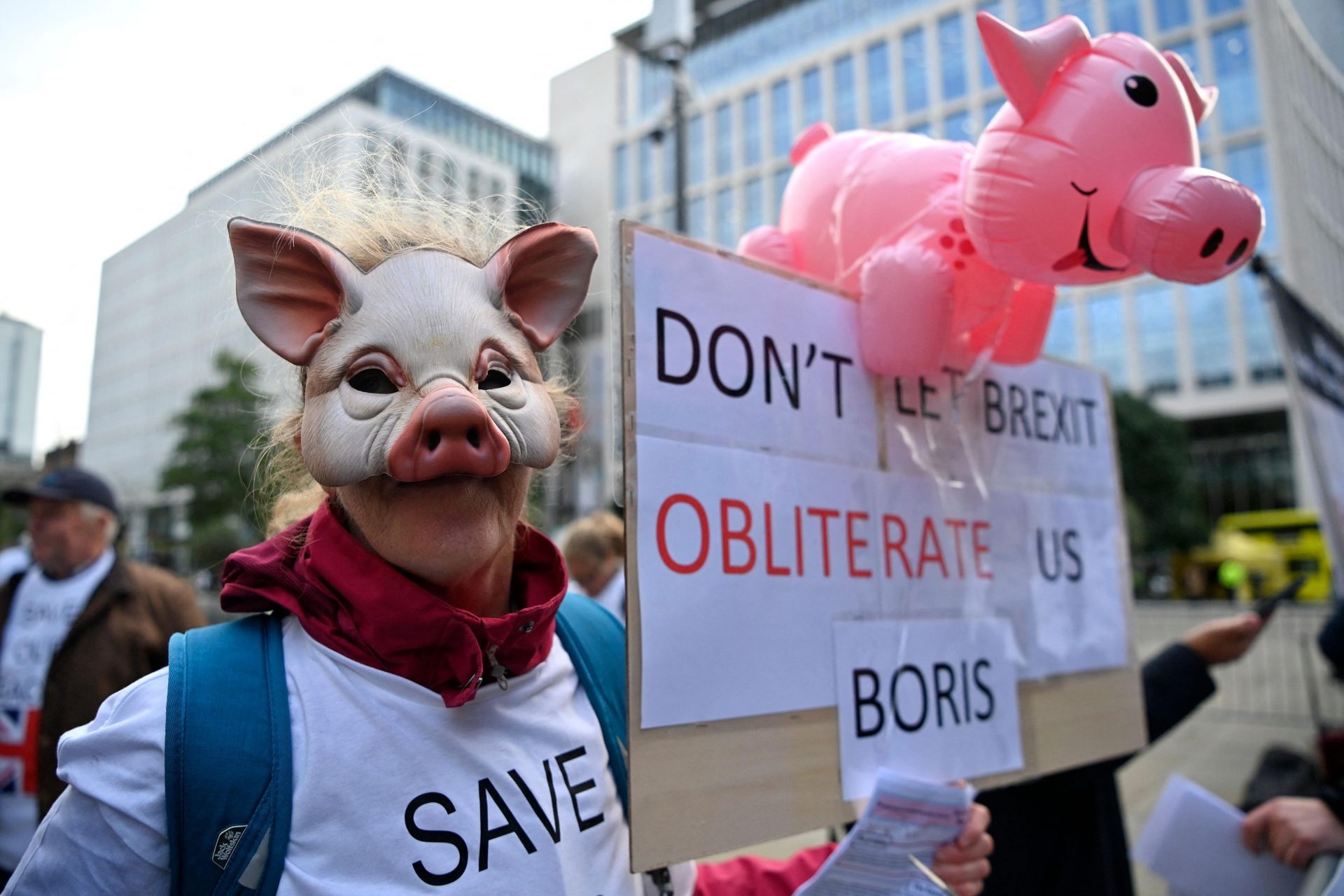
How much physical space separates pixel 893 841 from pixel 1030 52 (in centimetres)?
150

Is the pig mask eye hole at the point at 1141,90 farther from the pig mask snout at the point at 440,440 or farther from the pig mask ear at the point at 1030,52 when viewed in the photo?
the pig mask snout at the point at 440,440

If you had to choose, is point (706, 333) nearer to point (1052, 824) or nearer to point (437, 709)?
point (437, 709)

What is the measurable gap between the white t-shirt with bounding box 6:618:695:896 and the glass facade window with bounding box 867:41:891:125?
2740 centimetres

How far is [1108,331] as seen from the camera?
118ft

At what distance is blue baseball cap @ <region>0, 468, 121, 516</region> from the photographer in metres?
3.18

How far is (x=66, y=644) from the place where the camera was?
2836 mm

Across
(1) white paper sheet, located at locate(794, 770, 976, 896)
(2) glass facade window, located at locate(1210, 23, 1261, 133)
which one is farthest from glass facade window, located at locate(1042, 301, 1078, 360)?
(1) white paper sheet, located at locate(794, 770, 976, 896)

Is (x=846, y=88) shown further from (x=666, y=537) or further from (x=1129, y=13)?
(x=666, y=537)

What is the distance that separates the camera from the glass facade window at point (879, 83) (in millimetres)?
25547

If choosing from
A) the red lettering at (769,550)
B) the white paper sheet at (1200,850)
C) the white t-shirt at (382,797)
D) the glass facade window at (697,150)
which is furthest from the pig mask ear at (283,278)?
the glass facade window at (697,150)

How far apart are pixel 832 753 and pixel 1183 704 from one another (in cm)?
157

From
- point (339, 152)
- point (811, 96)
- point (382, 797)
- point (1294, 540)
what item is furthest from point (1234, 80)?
point (382, 797)

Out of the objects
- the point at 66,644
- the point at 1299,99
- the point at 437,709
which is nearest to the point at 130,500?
the point at 66,644

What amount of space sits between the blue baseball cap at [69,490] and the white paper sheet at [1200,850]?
378 centimetres
